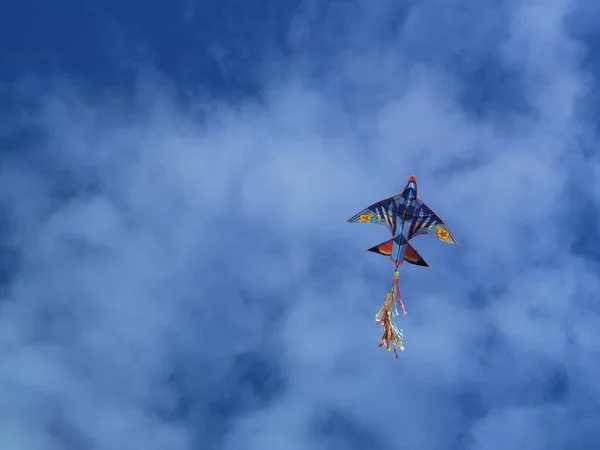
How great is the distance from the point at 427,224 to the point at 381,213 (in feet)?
14.5

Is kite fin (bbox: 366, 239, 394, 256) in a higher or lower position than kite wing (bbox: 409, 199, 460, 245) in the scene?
lower

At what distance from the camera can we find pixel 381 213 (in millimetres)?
53938

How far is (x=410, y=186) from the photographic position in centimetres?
5244

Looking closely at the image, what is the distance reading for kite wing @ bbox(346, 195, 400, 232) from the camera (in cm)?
5328

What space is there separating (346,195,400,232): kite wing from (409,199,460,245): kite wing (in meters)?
1.95

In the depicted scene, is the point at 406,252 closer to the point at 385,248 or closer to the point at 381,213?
the point at 385,248

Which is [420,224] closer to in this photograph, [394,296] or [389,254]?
[389,254]

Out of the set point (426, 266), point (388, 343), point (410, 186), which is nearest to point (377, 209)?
point (410, 186)

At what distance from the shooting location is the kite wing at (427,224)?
52.5m

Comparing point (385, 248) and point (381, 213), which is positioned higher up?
point (381, 213)

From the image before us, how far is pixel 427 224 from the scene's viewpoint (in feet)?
173

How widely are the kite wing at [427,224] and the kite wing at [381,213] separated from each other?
6.41 ft

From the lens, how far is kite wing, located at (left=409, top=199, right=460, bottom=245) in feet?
172

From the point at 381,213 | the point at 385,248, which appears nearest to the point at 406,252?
the point at 385,248
